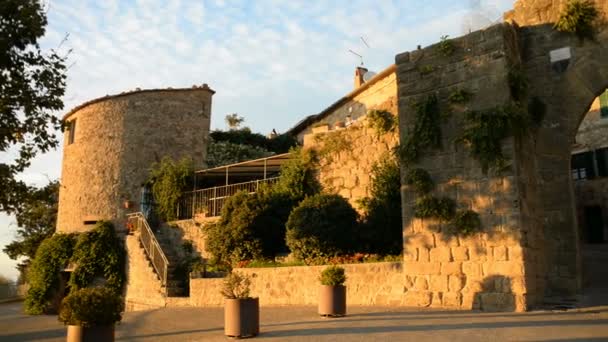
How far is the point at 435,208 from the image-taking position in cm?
931

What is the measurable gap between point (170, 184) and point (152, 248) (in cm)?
298

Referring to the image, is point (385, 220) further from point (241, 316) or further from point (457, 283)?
point (241, 316)

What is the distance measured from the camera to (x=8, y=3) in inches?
302

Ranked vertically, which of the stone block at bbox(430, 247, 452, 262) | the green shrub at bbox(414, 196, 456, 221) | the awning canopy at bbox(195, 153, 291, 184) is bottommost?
the stone block at bbox(430, 247, 452, 262)

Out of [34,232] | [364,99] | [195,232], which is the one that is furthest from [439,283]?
[34,232]

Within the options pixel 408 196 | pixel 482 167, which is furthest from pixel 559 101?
pixel 408 196

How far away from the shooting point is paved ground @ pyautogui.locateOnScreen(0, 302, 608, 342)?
636 centimetres

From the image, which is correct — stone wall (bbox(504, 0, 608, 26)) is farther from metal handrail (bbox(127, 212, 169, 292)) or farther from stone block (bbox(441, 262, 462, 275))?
metal handrail (bbox(127, 212, 169, 292))

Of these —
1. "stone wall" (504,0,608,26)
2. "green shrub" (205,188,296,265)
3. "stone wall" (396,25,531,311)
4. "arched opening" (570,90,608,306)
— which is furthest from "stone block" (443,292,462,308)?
"arched opening" (570,90,608,306)

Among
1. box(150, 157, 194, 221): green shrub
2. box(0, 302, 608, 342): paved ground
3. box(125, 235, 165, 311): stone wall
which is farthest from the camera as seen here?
box(150, 157, 194, 221): green shrub

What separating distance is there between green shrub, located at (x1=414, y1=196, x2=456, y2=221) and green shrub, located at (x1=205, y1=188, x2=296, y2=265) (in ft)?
18.9

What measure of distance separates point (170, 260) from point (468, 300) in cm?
1128

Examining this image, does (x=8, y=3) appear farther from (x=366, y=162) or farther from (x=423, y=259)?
(x=366, y=162)

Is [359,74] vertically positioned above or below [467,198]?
above
